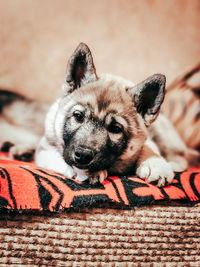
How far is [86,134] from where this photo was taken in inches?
55.7

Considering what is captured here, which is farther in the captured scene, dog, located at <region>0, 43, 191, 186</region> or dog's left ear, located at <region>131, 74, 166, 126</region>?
dog's left ear, located at <region>131, 74, 166, 126</region>

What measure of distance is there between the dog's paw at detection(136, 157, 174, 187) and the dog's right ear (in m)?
0.78

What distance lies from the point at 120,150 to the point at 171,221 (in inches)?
22.1

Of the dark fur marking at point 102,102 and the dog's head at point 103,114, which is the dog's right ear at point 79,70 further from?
the dark fur marking at point 102,102

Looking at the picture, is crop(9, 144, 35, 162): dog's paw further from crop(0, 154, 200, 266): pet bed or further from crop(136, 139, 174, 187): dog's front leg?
crop(136, 139, 174, 187): dog's front leg

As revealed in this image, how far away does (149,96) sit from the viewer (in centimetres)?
168

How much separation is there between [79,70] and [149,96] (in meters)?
0.58

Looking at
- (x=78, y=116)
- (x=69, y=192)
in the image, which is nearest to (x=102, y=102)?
(x=78, y=116)

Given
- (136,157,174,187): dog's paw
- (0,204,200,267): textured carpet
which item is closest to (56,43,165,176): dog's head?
(136,157,174,187): dog's paw

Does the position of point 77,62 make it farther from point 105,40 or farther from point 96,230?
point 105,40

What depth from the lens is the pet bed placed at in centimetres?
105

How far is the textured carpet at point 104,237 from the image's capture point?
105cm

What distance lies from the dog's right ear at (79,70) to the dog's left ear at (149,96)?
14.1 inches

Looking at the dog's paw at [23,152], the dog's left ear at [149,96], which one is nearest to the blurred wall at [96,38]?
the dog's paw at [23,152]
